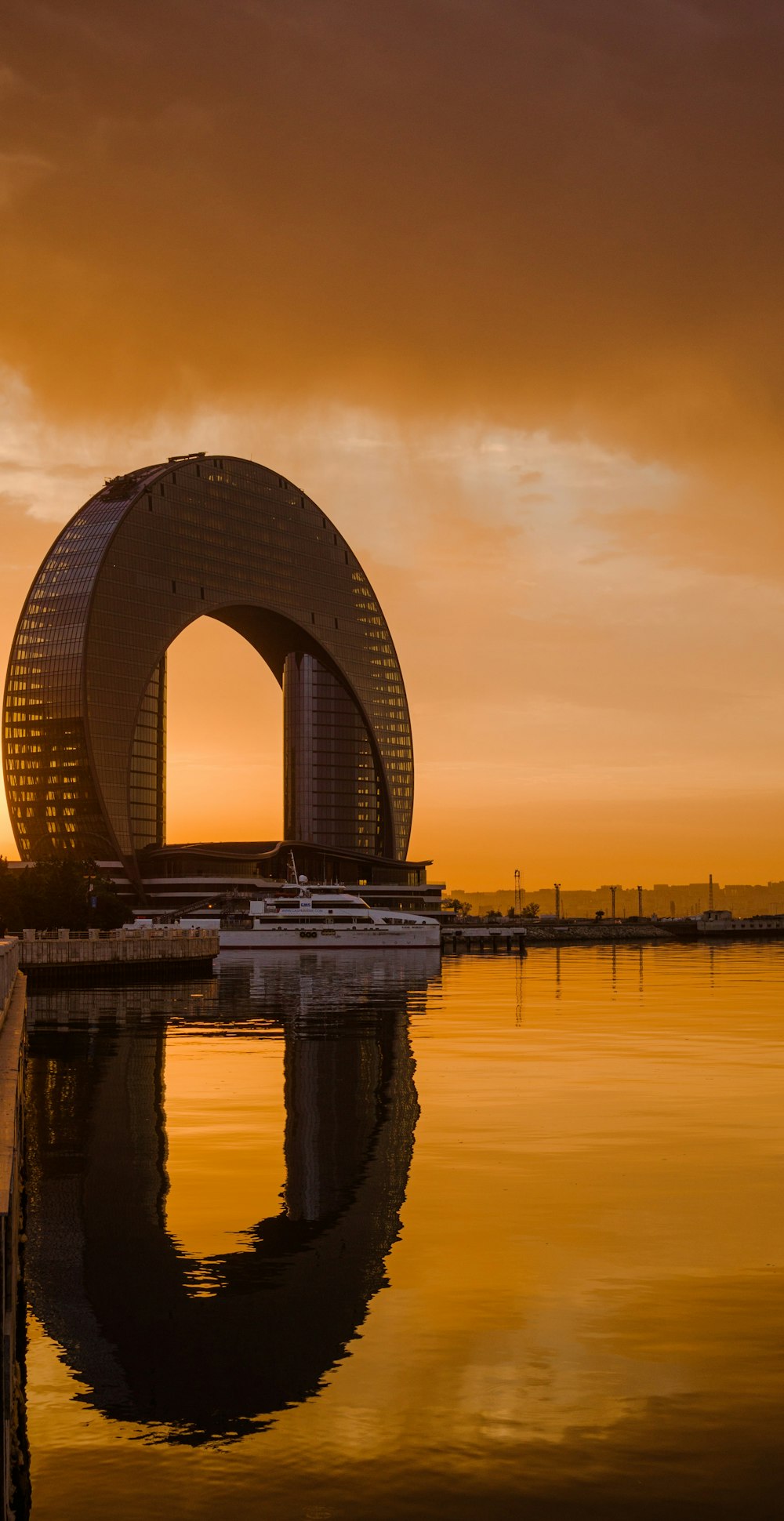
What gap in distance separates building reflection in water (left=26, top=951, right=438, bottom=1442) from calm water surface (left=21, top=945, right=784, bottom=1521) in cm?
8

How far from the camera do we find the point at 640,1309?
21406 mm

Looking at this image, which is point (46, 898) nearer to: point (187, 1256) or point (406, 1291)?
point (187, 1256)

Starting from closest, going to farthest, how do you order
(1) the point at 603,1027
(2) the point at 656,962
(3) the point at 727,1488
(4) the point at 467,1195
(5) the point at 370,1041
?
1. (3) the point at 727,1488
2. (4) the point at 467,1195
3. (5) the point at 370,1041
4. (1) the point at 603,1027
5. (2) the point at 656,962

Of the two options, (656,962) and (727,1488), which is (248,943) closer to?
(656,962)

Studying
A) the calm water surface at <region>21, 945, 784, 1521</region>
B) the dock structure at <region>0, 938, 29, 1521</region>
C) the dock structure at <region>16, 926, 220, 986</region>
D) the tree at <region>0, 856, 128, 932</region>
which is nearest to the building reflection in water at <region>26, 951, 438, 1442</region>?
the calm water surface at <region>21, 945, 784, 1521</region>

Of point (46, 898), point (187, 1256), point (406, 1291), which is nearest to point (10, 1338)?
point (406, 1291)

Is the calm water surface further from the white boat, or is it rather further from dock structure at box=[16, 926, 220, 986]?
the white boat

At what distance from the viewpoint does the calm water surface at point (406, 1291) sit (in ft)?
51.4

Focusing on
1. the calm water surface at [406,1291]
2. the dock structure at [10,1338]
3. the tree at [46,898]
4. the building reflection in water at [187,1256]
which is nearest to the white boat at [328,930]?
the tree at [46,898]

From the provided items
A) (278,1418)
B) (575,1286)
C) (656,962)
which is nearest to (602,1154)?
(575,1286)

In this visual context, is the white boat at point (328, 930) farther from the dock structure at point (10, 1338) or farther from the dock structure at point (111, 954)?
the dock structure at point (10, 1338)

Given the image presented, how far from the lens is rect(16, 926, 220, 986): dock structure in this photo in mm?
109375

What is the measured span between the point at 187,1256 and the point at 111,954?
92.8m

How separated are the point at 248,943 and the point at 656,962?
162 ft
